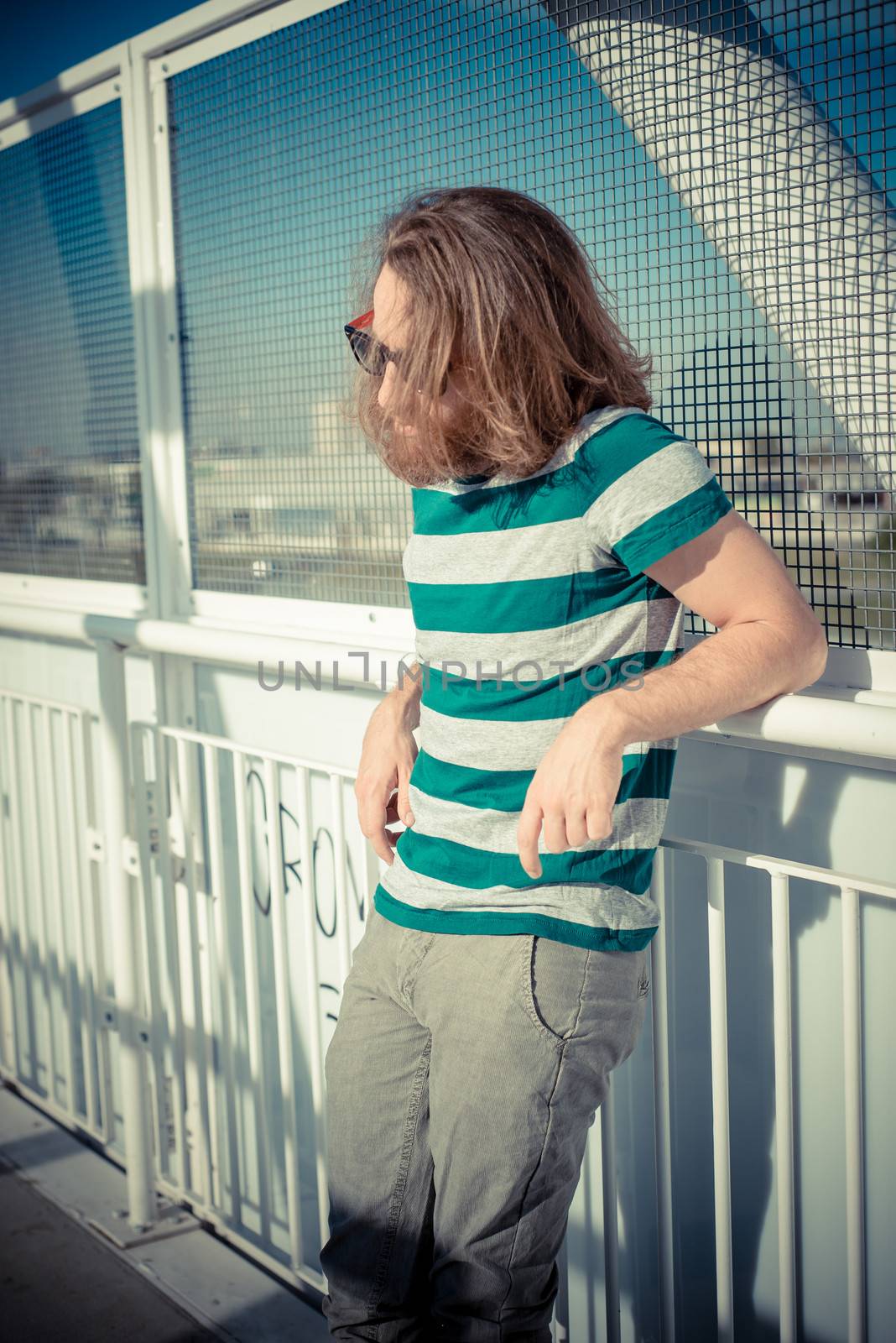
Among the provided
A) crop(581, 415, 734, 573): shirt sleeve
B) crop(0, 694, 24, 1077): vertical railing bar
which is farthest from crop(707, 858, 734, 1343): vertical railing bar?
crop(0, 694, 24, 1077): vertical railing bar

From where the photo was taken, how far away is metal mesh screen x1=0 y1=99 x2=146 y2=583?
2.56m

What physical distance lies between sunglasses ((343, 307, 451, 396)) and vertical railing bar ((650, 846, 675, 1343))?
28.1 inches

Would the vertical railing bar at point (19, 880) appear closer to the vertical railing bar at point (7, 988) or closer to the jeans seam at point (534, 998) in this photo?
the vertical railing bar at point (7, 988)

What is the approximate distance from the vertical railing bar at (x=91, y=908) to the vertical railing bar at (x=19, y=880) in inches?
9.8

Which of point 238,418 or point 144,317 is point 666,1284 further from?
point 144,317

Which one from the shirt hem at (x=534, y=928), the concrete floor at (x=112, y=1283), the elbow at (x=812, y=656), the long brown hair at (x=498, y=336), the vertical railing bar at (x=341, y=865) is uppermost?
the long brown hair at (x=498, y=336)

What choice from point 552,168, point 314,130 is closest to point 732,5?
point 552,168

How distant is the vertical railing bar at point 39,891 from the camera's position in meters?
2.77

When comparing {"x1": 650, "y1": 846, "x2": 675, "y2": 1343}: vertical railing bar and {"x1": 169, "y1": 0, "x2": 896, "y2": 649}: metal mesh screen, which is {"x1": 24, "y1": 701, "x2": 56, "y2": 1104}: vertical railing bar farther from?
{"x1": 650, "y1": 846, "x2": 675, "y2": 1343}: vertical railing bar

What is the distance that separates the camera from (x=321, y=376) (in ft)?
6.82

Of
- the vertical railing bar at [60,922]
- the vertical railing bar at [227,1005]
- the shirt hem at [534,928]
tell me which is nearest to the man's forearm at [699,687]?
the shirt hem at [534,928]

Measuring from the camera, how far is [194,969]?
7.80 ft

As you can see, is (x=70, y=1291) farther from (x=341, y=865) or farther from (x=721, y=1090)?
(x=721, y=1090)

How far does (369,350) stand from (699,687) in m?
0.54
